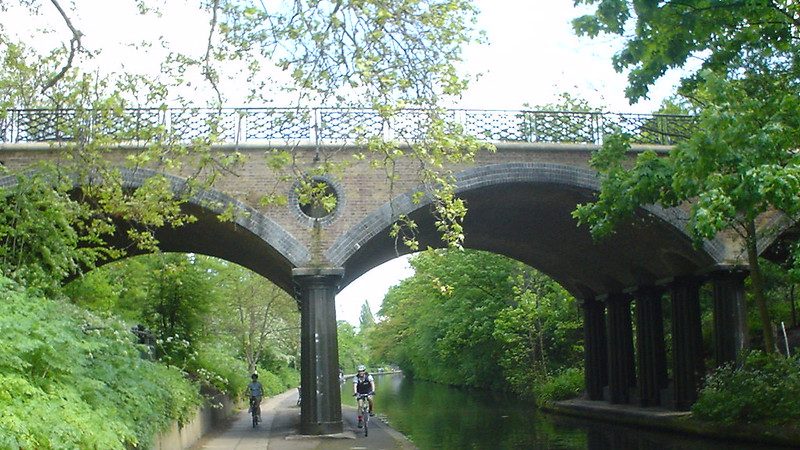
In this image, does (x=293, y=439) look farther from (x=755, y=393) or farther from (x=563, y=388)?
(x=563, y=388)

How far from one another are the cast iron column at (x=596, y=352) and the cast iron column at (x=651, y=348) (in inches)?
99.4

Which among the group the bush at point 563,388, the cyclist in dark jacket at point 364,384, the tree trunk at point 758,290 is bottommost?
the bush at point 563,388

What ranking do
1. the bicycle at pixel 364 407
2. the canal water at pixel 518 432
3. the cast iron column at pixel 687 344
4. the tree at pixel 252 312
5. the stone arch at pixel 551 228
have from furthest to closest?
the tree at pixel 252 312
the cast iron column at pixel 687 344
the bicycle at pixel 364 407
the stone arch at pixel 551 228
the canal water at pixel 518 432

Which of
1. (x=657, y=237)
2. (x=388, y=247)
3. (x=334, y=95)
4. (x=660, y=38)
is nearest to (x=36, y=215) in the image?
(x=334, y=95)

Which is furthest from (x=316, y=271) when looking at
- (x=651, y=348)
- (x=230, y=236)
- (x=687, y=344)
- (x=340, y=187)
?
(x=651, y=348)

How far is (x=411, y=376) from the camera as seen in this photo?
239ft

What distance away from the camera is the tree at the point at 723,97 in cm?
1125

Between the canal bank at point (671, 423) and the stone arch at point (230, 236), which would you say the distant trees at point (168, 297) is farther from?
the canal bank at point (671, 423)

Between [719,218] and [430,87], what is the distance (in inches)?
168

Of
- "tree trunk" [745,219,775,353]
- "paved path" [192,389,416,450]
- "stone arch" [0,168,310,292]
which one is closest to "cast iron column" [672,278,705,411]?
"tree trunk" [745,219,775,353]

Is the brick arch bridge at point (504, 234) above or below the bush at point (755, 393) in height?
above

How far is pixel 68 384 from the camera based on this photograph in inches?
317

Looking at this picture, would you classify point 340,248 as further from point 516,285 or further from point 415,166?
point 516,285

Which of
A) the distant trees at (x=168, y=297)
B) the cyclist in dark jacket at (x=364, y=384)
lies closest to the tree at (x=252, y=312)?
the distant trees at (x=168, y=297)
